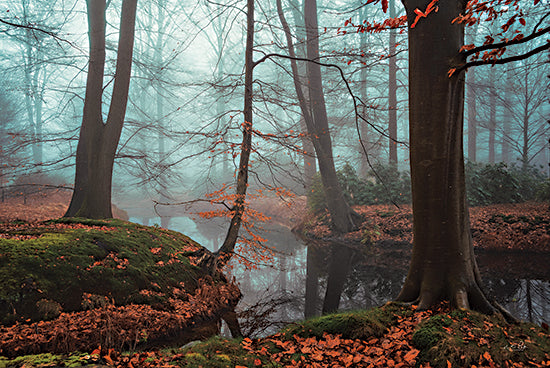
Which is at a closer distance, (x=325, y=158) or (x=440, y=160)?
(x=440, y=160)

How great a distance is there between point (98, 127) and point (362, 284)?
22.6 feet

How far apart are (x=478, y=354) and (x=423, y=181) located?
1846 millimetres

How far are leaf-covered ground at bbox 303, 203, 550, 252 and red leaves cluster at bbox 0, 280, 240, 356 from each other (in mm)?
5946

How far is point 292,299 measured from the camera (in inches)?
259

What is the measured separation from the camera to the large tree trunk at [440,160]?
3.91 metres

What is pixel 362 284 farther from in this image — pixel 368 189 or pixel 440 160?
pixel 368 189

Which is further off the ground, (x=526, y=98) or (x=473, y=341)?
(x=526, y=98)

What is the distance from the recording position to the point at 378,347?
320 centimetres

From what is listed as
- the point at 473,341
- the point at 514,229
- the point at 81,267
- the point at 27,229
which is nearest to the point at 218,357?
the point at 473,341

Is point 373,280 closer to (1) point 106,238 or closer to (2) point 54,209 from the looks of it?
(1) point 106,238

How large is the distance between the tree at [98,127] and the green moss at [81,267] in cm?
143

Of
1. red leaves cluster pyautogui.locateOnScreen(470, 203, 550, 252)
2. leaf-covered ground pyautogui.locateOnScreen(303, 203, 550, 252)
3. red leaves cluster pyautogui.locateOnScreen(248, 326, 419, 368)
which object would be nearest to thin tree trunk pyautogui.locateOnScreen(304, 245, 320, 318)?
leaf-covered ground pyautogui.locateOnScreen(303, 203, 550, 252)

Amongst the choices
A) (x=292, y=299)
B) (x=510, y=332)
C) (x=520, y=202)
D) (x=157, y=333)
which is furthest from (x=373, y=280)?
(x=520, y=202)

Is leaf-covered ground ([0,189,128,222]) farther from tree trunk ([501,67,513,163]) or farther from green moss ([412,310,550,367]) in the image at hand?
tree trunk ([501,67,513,163])
